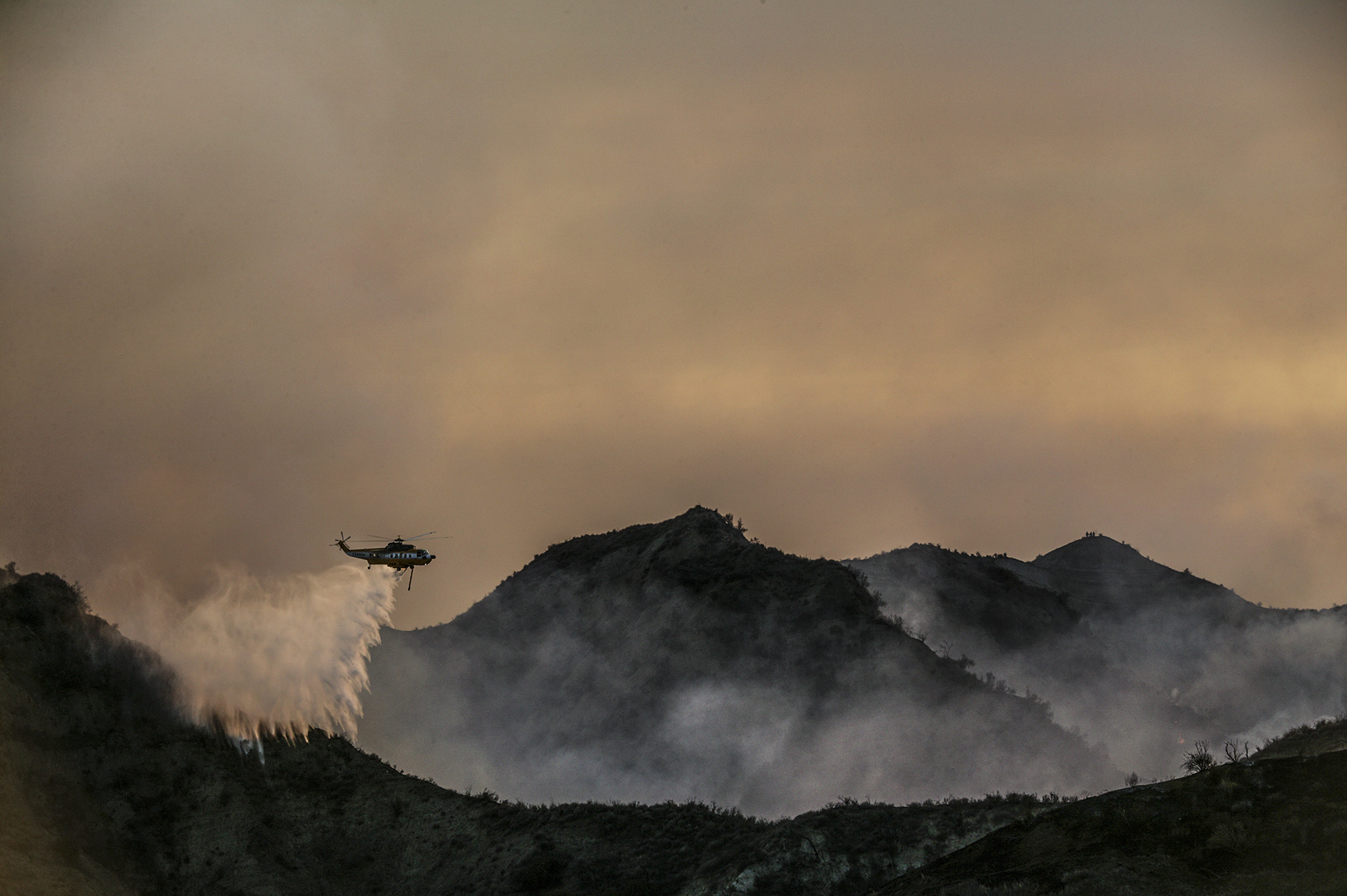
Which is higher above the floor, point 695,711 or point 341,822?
point 695,711

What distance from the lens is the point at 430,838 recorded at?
197 ft

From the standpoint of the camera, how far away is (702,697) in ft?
361

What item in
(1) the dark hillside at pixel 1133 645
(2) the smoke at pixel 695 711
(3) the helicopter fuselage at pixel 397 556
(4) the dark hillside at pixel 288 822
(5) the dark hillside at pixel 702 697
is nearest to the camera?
(4) the dark hillside at pixel 288 822

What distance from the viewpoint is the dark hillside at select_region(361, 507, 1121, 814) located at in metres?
97.4

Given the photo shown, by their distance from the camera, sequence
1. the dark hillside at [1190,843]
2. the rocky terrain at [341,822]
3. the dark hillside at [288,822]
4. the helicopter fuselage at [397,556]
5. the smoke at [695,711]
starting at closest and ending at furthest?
the dark hillside at [1190,843], the rocky terrain at [341,822], the dark hillside at [288,822], the helicopter fuselage at [397,556], the smoke at [695,711]

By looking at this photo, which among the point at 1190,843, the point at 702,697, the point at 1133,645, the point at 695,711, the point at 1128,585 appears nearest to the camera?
the point at 1190,843

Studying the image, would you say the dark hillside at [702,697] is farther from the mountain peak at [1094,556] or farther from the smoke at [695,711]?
the mountain peak at [1094,556]

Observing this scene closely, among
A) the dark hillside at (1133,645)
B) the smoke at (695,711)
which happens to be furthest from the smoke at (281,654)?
Result: the dark hillside at (1133,645)

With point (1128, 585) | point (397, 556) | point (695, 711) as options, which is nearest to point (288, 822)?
point (397, 556)

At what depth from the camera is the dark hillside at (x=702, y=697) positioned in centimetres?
9744

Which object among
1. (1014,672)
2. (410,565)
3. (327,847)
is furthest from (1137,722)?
(327,847)

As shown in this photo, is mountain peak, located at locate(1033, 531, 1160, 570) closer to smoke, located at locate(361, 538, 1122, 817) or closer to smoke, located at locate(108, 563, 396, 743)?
smoke, located at locate(361, 538, 1122, 817)

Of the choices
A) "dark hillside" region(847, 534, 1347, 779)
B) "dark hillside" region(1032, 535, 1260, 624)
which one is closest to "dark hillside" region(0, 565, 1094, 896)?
"dark hillside" region(847, 534, 1347, 779)

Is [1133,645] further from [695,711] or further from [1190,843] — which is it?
[1190,843]
